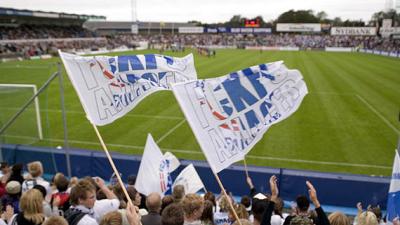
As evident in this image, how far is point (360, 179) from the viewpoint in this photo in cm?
913

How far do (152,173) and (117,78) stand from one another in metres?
1.91

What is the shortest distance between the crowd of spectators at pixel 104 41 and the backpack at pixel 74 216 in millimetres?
46734

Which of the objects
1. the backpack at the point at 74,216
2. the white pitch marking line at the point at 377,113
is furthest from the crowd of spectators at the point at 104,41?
the backpack at the point at 74,216

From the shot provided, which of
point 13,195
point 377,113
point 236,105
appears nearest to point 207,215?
point 236,105

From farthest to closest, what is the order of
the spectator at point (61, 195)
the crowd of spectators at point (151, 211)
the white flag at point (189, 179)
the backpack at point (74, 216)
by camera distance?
the white flag at point (189, 179) < the spectator at point (61, 195) < the backpack at point (74, 216) < the crowd of spectators at point (151, 211)

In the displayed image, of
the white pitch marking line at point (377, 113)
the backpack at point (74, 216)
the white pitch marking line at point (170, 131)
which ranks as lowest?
the white pitch marking line at point (170, 131)

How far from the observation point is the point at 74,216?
4371 millimetres

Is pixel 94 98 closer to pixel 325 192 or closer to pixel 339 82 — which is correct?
pixel 325 192

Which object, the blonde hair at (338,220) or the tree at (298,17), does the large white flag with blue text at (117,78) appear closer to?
the blonde hair at (338,220)

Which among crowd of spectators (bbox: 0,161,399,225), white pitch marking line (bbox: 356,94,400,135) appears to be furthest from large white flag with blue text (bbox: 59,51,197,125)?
white pitch marking line (bbox: 356,94,400,135)

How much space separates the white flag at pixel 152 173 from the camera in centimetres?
685

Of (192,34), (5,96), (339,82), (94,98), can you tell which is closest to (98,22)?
(192,34)

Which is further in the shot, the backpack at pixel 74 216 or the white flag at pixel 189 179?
the white flag at pixel 189 179

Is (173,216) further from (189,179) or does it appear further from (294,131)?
(294,131)
